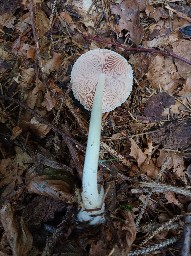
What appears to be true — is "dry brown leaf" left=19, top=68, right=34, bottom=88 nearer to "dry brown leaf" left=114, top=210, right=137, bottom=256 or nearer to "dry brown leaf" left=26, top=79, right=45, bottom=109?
"dry brown leaf" left=26, top=79, right=45, bottom=109

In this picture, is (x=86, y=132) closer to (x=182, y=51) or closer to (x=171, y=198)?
(x=171, y=198)

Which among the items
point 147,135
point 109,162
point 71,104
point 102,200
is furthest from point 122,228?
point 71,104

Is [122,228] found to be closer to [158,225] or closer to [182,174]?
[158,225]

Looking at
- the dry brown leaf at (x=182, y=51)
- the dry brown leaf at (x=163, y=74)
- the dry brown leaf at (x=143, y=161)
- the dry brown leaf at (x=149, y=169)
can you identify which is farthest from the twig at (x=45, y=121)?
the dry brown leaf at (x=182, y=51)

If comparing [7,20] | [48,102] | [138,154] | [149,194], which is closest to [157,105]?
[138,154]

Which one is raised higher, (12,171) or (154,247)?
(12,171)
